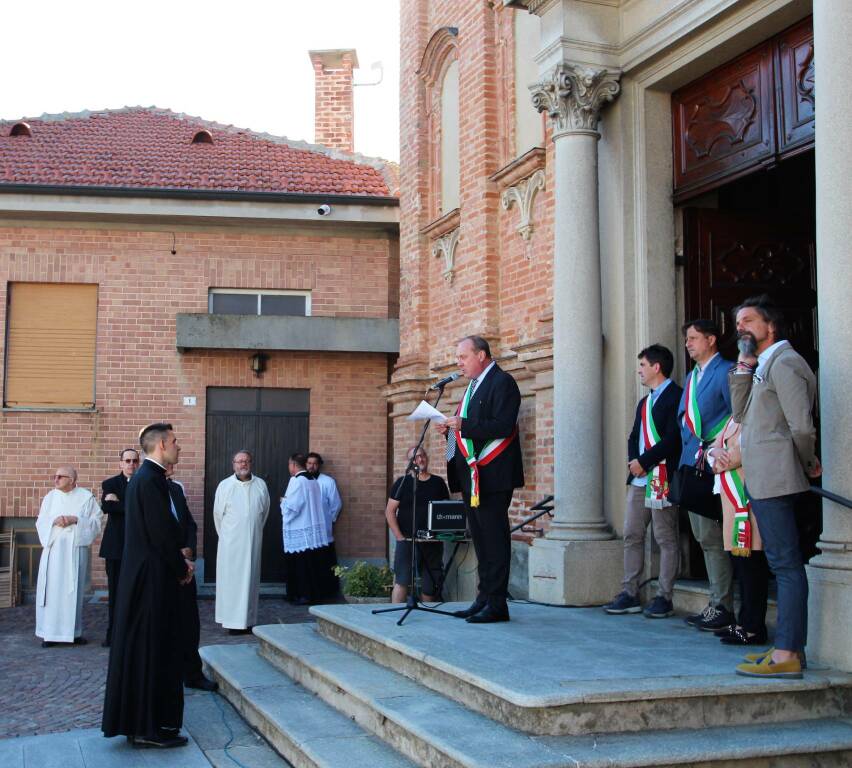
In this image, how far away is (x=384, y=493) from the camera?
51.0 ft

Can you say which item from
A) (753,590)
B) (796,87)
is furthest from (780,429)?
(796,87)

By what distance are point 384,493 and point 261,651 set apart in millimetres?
7022

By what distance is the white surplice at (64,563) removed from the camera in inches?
438

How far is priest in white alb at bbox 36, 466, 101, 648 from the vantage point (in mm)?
11133

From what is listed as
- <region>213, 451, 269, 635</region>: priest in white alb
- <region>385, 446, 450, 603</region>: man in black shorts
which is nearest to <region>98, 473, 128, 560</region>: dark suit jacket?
<region>213, 451, 269, 635</region>: priest in white alb

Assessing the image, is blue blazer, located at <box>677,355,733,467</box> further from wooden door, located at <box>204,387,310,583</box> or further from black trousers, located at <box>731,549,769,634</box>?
wooden door, located at <box>204,387,310,583</box>

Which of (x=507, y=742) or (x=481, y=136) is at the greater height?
(x=481, y=136)

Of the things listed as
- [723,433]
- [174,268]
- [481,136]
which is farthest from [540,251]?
[174,268]

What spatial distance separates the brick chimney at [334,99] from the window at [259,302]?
494 centimetres

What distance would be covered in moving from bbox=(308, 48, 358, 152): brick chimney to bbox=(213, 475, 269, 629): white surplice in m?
9.19

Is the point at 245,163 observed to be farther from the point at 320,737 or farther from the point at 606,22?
the point at 320,737

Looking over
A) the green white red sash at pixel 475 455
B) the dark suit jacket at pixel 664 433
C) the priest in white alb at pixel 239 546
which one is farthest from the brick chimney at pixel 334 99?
the green white red sash at pixel 475 455

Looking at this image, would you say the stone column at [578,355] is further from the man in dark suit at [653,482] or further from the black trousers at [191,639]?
the black trousers at [191,639]

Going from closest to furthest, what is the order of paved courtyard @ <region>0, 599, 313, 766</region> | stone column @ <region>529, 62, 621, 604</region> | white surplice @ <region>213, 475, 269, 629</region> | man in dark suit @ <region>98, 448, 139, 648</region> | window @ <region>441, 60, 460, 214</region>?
paved courtyard @ <region>0, 599, 313, 766</region> < stone column @ <region>529, 62, 621, 604</region> < man in dark suit @ <region>98, 448, 139, 648</region> < white surplice @ <region>213, 475, 269, 629</region> < window @ <region>441, 60, 460, 214</region>
